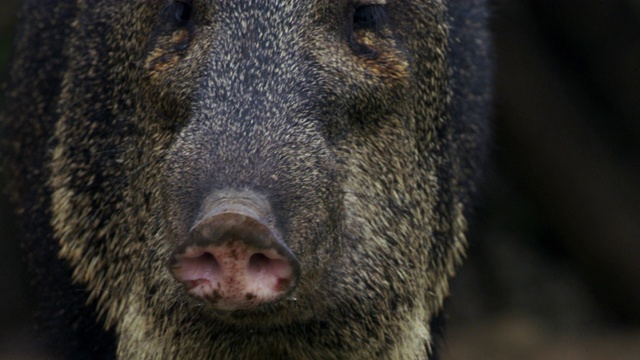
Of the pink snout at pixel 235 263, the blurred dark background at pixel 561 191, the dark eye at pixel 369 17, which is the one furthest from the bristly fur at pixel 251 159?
the blurred dark background at pixel 561 191

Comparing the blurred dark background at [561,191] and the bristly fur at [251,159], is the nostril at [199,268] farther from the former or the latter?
the blurred dark background at [561,191]

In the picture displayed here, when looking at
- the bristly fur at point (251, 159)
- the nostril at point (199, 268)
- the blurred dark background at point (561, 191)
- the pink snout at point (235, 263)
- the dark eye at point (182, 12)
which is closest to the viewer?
the pink snout at point (235, 263)

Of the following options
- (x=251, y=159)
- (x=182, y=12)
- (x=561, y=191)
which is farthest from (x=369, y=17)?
(x=561, y=191)

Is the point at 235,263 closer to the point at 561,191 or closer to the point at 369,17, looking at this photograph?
the point at 369,17

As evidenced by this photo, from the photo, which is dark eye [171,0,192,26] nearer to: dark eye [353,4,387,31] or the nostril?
dark eye [353,4,387,31]

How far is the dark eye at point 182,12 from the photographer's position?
4.56m

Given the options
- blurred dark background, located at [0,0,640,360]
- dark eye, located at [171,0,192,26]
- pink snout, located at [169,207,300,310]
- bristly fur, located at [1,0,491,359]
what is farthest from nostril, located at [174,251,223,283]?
blurred dark background, located at [0,0,640,360]

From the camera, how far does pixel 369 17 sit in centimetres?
462

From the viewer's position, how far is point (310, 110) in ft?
13.8

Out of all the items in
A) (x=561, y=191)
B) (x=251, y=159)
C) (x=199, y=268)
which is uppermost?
(x=251, y=159)

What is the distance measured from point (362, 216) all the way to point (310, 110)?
0.52 metres

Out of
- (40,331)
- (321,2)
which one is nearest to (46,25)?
(40,331)

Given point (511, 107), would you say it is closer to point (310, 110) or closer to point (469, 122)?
point (469, 122)

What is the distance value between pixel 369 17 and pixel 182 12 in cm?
65
